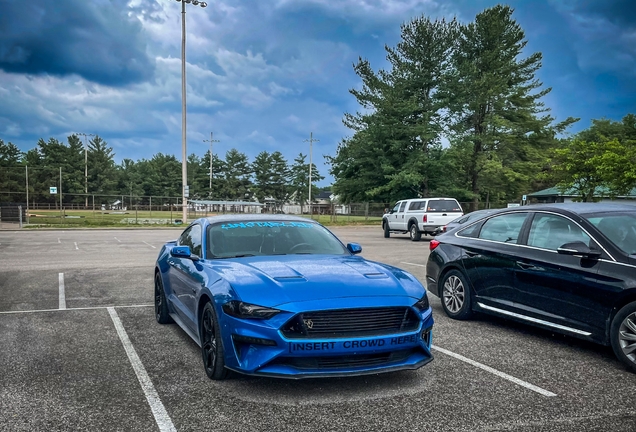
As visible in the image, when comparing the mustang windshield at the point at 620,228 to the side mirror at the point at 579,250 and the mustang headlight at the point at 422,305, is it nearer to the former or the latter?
the side mirror at the point at 579,250

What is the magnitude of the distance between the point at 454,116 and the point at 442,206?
26.7m

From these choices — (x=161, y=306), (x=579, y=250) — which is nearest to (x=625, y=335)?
(x=579, y=250)

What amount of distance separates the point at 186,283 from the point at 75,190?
102 meters

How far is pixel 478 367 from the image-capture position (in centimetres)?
511

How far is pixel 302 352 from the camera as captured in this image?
4.05 meters

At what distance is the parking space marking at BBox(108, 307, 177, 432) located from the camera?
12.4 feet

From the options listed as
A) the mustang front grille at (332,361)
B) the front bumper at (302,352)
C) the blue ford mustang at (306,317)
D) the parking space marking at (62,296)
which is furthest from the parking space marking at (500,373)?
the parking space marking at (62,296)

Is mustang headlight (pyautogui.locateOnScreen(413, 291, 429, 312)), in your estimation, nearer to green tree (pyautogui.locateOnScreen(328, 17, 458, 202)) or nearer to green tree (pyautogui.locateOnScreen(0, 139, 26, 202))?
green tree (pyautogui.locateOnScreen(328, 17, 458, 202))

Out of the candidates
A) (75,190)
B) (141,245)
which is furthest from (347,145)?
(75,190)

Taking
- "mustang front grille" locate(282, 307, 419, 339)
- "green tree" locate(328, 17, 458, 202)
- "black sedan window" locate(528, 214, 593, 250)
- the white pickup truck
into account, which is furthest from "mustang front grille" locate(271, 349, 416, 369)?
"green tree" locate(328, 17, 458, 202)

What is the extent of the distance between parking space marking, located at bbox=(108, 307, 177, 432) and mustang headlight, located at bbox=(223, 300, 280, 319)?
2.79 ft

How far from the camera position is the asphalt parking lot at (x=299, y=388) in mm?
3789

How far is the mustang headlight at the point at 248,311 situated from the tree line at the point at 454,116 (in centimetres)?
4206

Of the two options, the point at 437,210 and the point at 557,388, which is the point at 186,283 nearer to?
the point at 557,388
